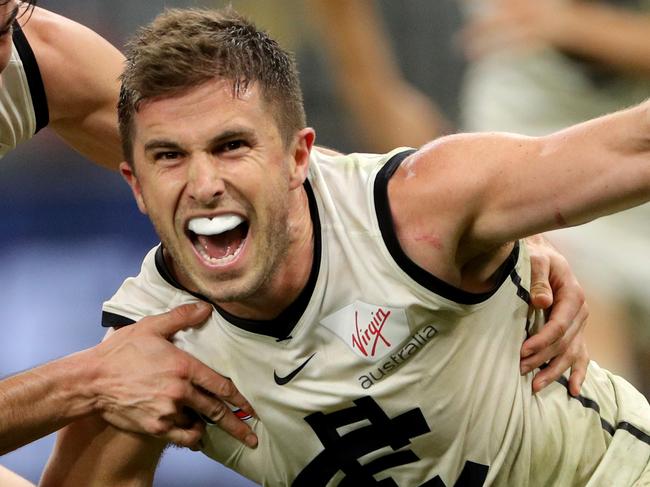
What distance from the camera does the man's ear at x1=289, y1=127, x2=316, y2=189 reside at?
2611 mm

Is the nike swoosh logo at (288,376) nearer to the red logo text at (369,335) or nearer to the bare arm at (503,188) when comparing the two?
the red logo text at (369,335)

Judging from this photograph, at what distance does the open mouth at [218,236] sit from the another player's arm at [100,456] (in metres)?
0.58

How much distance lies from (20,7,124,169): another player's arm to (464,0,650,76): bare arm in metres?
1.18

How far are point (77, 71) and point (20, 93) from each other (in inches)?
5.9

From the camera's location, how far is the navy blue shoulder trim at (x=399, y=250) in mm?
2551

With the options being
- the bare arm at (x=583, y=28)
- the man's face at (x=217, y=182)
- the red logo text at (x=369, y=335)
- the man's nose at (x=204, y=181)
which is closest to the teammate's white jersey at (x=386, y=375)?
the red logo text at (x=369, y=335)

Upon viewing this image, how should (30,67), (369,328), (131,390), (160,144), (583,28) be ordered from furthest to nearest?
1. (583,28)
2. (30,67)
3. (131,390)
4. (369,328)
5. (160,144)

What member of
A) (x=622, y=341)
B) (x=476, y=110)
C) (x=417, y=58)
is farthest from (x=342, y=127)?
(x=622, y=341)

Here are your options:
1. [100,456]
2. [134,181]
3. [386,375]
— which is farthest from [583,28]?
[100,456]

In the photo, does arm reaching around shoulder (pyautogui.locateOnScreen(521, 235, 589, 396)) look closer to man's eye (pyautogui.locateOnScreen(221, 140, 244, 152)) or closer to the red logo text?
the red logo text

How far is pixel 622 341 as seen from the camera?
3838mm

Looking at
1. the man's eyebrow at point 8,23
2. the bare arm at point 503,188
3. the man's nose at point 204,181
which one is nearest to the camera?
the bare arm at point 503,188

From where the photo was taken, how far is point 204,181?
2451 millimetres

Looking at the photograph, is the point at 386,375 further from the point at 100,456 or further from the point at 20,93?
the point at 20,93
